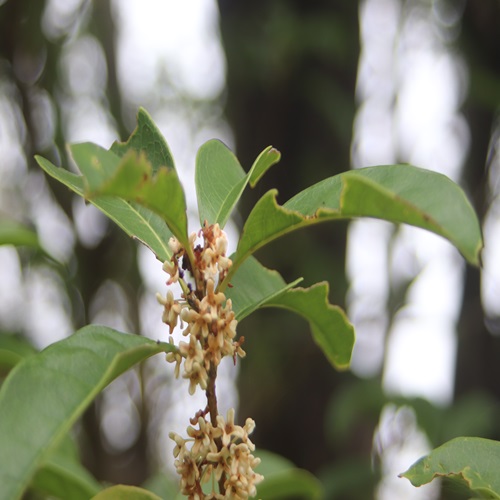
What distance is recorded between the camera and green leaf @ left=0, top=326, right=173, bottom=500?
0.41 m

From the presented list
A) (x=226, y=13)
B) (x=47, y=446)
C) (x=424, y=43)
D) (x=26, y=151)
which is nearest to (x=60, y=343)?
(x=47, y=446)

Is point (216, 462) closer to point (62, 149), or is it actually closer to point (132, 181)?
point (132, 181)

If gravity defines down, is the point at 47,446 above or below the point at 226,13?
below

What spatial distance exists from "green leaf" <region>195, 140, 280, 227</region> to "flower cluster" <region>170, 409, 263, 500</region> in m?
0.20

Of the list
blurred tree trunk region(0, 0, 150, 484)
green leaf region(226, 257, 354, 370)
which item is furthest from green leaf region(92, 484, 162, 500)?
blurred tree trunk region(0, 0, 150, 484)

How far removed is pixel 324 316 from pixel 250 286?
3.3 inches

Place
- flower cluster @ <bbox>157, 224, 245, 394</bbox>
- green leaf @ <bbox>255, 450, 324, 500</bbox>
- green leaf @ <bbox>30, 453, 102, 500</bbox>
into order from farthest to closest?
green leaf @ <bbox>255, 450, 324, 500</bbox> → green leaf @ <bbox>30, 453, 102, 500</bbox> → flower cluster @ <bbox>157, 224, 245, 394</bbox>

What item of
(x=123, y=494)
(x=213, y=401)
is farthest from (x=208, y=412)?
(x=123, y=494)

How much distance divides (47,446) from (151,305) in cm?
298

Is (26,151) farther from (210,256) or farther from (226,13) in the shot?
(210,256)

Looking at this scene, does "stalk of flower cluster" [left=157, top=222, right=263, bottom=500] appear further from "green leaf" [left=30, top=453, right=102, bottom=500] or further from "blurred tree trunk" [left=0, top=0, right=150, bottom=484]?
"blurred tree trunk" [left=0, top=0, right=150, bottom=484]

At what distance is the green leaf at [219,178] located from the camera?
0.63 meters

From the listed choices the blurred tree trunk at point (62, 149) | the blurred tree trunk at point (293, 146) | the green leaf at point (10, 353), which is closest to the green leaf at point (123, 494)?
the green leaf at point (10, 353)

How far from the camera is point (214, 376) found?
0.53 meters
